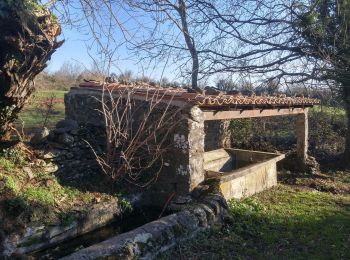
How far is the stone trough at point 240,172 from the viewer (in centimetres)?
697

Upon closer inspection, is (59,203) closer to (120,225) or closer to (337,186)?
(120,225)

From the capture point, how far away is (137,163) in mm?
7109

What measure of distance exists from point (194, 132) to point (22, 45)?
3.24 m

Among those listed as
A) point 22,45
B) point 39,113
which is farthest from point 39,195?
point 39,113

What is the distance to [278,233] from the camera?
571 cm

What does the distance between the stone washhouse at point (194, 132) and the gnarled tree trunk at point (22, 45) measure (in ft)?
5.25

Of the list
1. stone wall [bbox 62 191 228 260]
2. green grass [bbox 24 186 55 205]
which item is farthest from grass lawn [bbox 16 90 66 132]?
stone wall [bbox 62 191 228 260]

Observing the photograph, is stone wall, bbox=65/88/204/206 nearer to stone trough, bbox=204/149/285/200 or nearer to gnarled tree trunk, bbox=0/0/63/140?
stone trough, bbox=204/149/285/200

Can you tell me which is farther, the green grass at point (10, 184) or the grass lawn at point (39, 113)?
the grass lawn at point (39, 113)

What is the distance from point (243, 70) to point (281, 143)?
12.0 ft

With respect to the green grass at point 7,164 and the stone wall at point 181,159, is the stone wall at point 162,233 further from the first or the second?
the green grass at point 7,164

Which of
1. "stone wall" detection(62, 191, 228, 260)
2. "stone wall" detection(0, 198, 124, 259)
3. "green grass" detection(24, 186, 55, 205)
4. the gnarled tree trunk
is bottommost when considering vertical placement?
"stone wall" detection(0, 198, 124, 259)

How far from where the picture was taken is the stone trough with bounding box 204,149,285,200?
697 centimetres

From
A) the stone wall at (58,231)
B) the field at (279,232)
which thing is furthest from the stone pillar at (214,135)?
the stone wall at (58,231)
